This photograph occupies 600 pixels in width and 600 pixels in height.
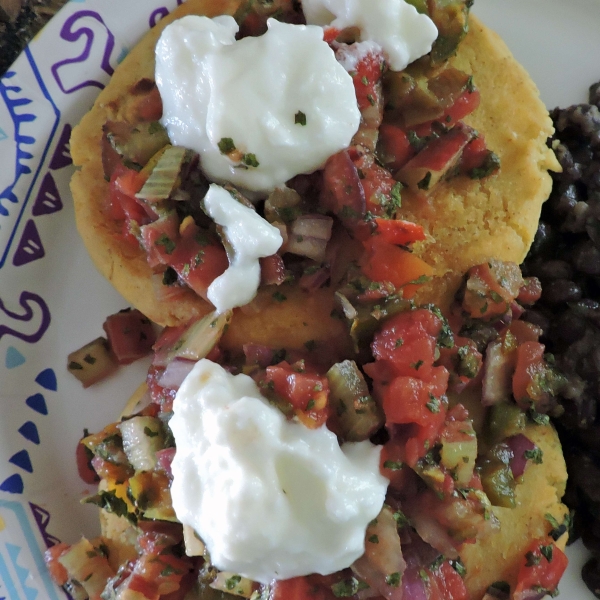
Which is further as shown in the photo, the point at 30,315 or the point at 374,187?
the point at 30,315

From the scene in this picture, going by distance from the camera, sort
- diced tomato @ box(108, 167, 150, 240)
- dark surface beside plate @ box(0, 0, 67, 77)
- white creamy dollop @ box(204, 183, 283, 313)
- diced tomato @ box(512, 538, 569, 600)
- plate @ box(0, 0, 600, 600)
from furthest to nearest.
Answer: dark surface beside plate @ box(0, 0, 67, 77), plate @ box(0, 0, 600, 600), diced tomato @ box(108, 167, 150, 240), diced tomato @ box(512, 538, 569, 600), white creamy dollop @ box(204, 183, 283, 313)

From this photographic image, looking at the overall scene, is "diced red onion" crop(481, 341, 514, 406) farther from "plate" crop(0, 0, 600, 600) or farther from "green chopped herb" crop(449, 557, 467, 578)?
"plate" crop(0, 0, 600, 600)

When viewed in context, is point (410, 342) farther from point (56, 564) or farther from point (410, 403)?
point (56, 564)

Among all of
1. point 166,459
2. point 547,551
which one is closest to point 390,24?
point 166,459

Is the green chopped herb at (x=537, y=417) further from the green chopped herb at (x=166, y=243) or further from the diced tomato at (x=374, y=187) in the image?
the green chopped herb at (x=166, y=243)

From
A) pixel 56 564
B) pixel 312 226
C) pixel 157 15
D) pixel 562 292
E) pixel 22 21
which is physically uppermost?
pixel 22 21

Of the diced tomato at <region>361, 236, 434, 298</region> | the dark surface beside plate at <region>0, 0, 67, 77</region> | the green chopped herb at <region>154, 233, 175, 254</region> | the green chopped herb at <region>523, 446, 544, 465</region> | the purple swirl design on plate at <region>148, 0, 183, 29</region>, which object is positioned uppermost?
the dark surface beside plate at <region>0, 0, 67, 77</region>

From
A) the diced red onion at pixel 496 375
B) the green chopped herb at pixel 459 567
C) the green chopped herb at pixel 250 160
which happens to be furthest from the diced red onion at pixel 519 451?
the green chopped herb at pixel 250 160

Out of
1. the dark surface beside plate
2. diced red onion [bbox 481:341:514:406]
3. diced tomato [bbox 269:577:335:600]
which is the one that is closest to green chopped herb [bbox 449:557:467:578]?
diced tomato [bbox 269:577:335:600]
